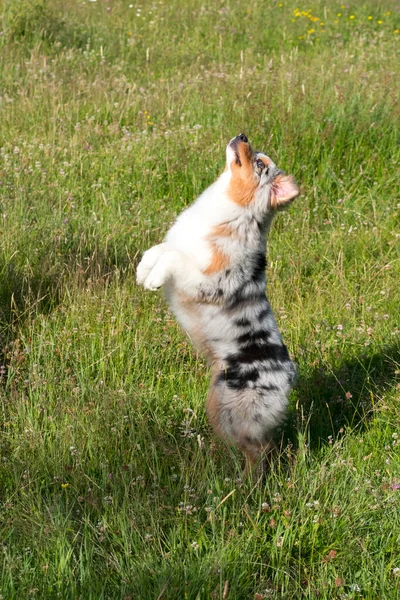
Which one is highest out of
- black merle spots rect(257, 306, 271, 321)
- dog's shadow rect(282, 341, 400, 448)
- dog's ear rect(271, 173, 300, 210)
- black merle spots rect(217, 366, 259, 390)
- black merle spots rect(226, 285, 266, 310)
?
dog's ear rect(271, 173, 300, 210)

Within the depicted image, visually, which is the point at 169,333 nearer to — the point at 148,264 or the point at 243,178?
the point at 148,264


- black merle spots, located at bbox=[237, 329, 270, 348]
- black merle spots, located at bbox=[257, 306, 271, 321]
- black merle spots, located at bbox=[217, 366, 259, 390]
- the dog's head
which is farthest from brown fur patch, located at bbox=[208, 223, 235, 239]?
black merle spots, located at bbox=[217, 366, 259, 390]

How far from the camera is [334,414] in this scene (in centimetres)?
440

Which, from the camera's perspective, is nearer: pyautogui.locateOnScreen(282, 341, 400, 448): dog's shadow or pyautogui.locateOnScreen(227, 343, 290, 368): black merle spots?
pyautogui.locateOnScreen(227, 343, 290, 368): black merle spots

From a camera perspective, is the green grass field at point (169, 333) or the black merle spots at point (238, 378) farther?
the black merle spots at point (238, 378)

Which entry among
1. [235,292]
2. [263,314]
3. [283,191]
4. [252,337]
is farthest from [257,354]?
[283,191]

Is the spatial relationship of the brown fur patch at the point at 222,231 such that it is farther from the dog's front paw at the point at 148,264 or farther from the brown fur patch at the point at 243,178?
the dog's front paw at the point at 148,264

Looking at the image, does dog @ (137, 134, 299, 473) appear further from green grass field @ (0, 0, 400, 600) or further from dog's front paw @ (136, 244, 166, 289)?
green grass field @ (0, 0, 400, 600)

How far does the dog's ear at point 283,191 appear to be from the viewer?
417cm

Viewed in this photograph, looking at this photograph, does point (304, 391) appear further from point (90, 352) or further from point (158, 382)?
point (90, 352)

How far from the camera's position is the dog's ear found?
417 cm

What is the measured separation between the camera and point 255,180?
14.1 ft

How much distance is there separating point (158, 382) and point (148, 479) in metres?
0.82

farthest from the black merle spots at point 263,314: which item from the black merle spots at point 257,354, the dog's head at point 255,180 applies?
the dog's head at point 255,180
